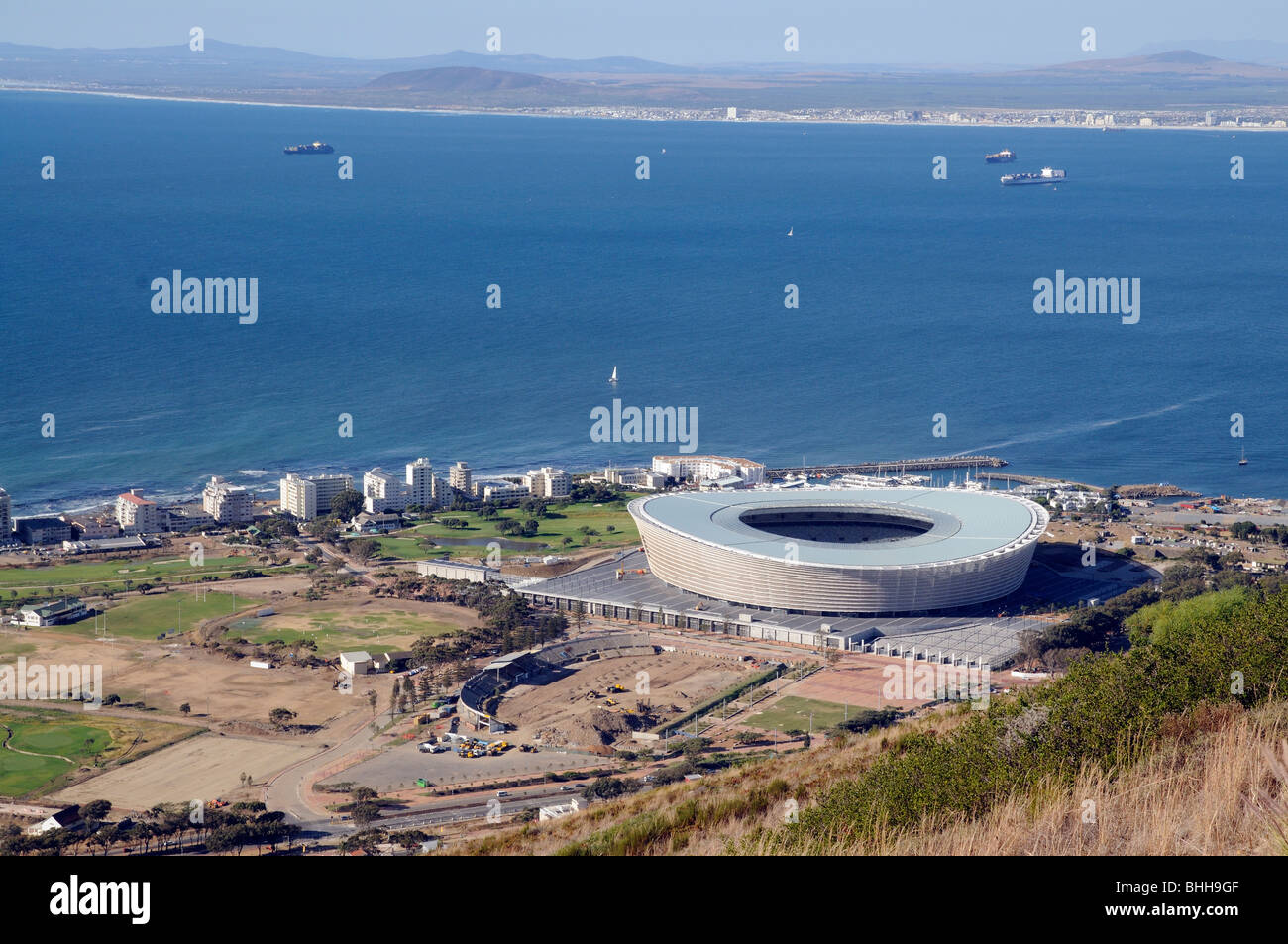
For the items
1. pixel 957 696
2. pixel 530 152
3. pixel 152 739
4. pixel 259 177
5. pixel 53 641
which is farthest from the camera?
pixel 530 152

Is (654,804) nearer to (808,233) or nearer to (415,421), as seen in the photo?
(415,421)

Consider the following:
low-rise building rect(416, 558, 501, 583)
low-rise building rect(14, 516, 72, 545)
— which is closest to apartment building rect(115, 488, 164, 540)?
low-rise building rect(14, 516, 72, 545)

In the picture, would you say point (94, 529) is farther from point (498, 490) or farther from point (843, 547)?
point (843, 547)

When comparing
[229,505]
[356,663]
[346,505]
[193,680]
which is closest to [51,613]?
[193,680]

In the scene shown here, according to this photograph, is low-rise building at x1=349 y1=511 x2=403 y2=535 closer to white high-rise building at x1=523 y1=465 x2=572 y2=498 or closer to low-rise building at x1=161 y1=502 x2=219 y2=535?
low-rise building at x1=161 y1=502 x2=219 y2=535

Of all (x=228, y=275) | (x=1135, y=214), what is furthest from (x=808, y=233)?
(x=228, y=275)

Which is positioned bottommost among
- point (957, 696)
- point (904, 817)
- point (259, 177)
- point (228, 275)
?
point (957, 696)
